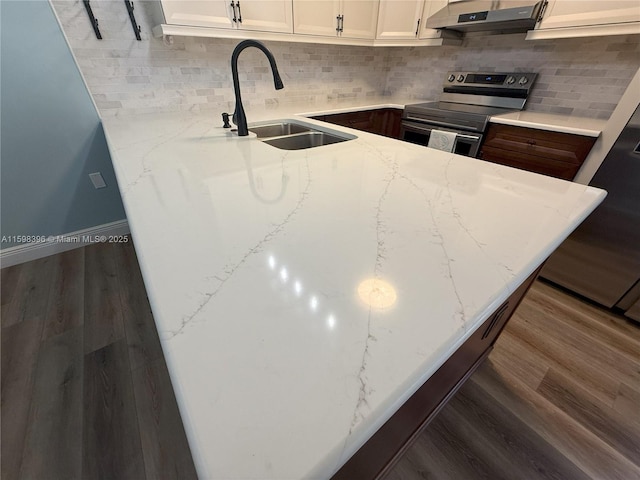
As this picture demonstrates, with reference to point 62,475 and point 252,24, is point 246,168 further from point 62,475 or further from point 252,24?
point 252,24

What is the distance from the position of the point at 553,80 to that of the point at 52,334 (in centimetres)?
367

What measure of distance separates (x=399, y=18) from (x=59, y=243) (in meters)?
3.24

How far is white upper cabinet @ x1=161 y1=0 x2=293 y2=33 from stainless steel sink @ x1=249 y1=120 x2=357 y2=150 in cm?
67

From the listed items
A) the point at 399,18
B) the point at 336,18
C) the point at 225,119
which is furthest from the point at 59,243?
the point at 399,18

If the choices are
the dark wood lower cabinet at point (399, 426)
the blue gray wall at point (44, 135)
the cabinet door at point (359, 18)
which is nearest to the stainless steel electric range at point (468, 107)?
the cabinet door at point (359, 18)

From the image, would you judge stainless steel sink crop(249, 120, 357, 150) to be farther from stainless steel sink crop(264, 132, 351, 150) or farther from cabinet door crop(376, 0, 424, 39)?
cabinet door crop(376, 0, 424, 39)

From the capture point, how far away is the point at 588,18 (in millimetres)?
1613

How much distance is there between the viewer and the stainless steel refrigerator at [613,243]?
1.35m

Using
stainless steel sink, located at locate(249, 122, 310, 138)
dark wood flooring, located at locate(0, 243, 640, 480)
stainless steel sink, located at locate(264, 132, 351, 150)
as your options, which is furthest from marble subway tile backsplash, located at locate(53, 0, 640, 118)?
dark wood flooring, located at locate(0, 243, 640, 480)

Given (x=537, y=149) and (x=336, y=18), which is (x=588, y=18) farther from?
(x=336, y=18)

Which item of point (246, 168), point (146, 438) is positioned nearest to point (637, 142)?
point (246, 168)

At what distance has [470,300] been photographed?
0.45 metres

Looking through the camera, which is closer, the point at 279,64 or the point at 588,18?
the point at 588,18

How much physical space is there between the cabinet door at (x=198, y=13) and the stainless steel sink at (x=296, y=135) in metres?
0.67
